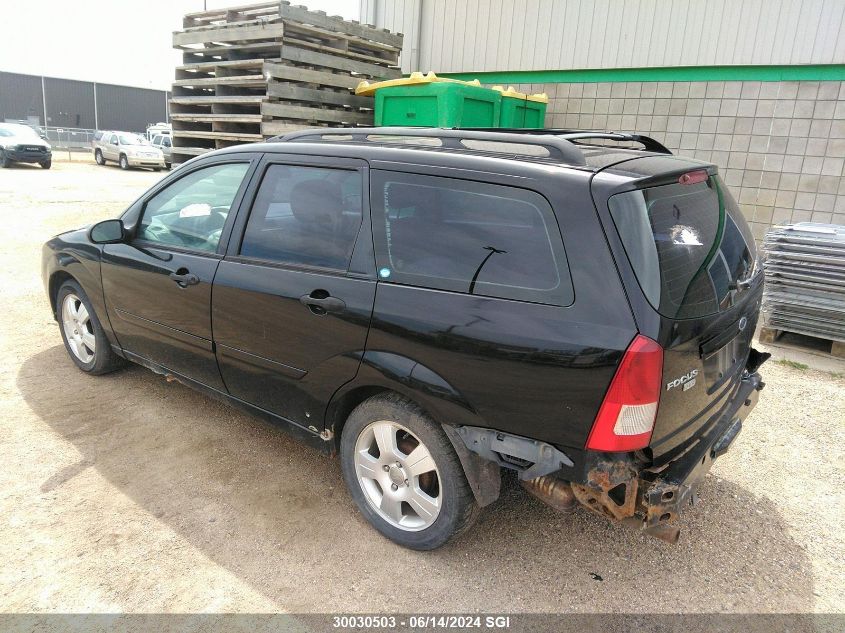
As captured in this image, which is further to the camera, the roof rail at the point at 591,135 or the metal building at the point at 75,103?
the metal building at the point at 75,103

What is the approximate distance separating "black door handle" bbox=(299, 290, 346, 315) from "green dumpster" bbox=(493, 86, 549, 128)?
540 cm

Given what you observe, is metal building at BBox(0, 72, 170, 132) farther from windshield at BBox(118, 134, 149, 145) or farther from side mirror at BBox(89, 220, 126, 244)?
side mirror at BBox(89, 220, 126, 244)

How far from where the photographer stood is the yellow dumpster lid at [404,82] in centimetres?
680

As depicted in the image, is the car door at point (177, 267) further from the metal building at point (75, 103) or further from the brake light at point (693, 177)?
the metal building at point (75, 103)

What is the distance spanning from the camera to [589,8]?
8.15 m

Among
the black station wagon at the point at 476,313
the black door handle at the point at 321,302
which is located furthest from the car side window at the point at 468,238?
the black door handle at the point at 321,302

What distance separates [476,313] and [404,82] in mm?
5475

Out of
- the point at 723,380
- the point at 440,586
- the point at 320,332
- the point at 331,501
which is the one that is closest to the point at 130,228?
the point at 320,332

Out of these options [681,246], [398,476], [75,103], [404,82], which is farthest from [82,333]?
[75,103]

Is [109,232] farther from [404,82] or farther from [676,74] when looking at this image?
[676,74]

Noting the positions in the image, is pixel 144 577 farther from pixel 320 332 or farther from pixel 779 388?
pixel 779 388

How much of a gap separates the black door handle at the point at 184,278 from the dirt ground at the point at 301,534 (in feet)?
3.15

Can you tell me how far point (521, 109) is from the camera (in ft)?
26.0

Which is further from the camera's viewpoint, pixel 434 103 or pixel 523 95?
pixel 523 95
